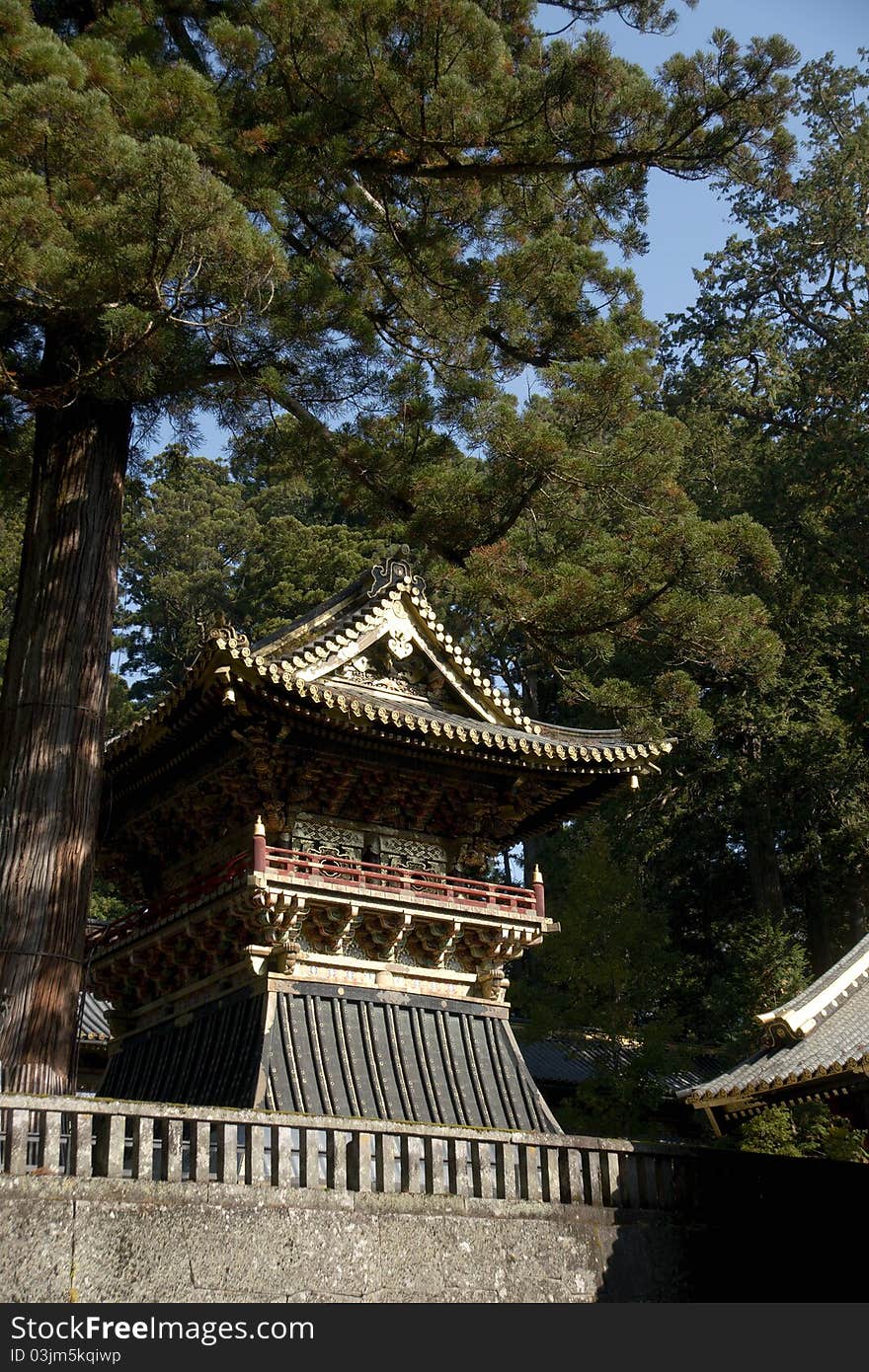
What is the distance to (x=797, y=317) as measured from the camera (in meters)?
43.6

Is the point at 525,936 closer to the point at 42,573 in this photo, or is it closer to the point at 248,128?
the point at 42,573

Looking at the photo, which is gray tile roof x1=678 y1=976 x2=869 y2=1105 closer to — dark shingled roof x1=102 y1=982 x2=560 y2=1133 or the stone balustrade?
the stone balustrade

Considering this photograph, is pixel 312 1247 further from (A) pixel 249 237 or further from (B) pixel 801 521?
(B) pixel 801 521

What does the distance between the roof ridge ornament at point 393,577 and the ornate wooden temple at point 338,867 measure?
0.03 m

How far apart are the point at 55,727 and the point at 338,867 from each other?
12.8 feet

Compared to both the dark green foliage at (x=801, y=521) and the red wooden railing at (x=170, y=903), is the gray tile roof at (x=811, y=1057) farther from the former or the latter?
the dark green foliage at (x=801, y=521)

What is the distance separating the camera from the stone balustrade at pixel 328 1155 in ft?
36.5

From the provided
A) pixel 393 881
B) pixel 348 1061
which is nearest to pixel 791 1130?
pixel 393 881

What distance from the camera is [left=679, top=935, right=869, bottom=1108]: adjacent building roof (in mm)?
15500

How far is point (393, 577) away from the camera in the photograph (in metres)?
19.2

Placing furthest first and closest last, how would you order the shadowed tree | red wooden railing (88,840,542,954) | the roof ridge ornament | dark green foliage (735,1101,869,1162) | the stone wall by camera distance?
dark green foliage (735,1101,869,1162) → the roof ridge ornament → red wooden railing (88,840,542,954) → the shadowed tree → the stone wall

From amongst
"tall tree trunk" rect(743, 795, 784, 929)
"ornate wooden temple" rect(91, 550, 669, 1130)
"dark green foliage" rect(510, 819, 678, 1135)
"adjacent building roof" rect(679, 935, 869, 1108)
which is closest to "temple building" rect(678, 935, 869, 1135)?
"adjacent building roof" rect(679, 935, 869, 1108)

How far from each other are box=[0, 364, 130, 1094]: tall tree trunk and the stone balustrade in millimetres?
2680

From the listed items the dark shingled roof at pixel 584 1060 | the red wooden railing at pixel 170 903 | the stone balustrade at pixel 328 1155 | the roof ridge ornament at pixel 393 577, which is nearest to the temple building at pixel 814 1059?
the stone balustrade at pixel 328 1155
